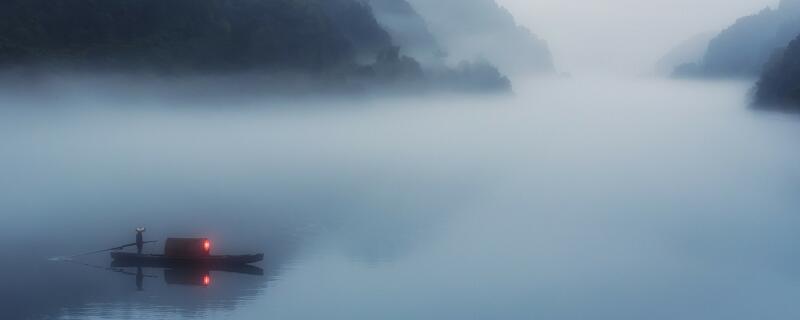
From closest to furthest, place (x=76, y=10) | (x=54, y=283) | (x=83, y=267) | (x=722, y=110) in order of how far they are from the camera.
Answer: (x=54, y=283) → (x=83, y=267) → (x=76, y=10) → (x=722, y=110)

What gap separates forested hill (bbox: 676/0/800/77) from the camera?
305ft

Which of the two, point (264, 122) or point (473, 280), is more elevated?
point (264, 122)

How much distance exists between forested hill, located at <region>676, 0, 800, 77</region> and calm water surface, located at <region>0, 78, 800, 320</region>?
3949cm

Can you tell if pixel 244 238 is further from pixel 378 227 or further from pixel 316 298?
pixel 316 298

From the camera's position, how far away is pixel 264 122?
6247 cm

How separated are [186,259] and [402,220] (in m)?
8.24

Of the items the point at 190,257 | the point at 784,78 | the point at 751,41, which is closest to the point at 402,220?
the point at 190,257

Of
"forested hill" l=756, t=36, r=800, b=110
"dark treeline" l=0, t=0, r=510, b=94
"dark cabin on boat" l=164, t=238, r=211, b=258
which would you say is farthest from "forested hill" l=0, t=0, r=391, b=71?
"dark cabin on boat" l=164, t=238, r=211, b=258

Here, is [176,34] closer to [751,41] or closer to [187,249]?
[187,249]

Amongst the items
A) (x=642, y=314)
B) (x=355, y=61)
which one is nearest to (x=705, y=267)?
(x=642, y=314)

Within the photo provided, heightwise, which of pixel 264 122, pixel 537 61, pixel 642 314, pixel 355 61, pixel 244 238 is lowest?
pixel 642 314

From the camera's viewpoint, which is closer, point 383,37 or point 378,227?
point 378,227

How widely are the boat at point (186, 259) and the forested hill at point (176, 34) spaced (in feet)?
134

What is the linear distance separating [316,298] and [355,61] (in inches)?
2126
